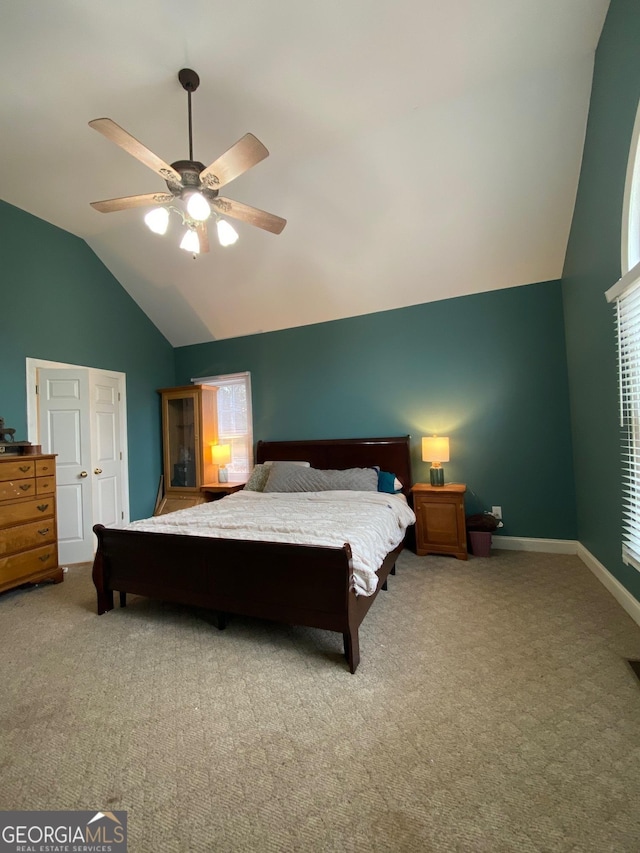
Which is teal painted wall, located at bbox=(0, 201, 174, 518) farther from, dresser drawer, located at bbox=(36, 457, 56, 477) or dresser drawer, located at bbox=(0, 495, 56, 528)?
dresser drawer, located at bbox=(0, 495, 56, 528)

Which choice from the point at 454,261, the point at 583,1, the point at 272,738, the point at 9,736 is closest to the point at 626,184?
the point at 583,1

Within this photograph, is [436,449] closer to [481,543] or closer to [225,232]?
[481,543]

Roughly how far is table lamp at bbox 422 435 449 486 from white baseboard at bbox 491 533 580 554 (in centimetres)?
81

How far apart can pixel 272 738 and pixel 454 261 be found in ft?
12.5

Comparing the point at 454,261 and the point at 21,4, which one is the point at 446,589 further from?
the point at 21,4

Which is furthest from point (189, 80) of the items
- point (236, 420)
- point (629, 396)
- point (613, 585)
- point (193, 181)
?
point (613, 585)

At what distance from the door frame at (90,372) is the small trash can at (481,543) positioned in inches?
154

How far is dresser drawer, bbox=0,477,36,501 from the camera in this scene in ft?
9.29

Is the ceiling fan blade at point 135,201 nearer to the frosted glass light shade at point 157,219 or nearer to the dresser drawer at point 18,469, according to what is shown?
the frosted glass light shade at point 157,219

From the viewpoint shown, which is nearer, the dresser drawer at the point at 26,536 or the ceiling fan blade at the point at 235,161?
the ceiling fan blade at the point at 235,161

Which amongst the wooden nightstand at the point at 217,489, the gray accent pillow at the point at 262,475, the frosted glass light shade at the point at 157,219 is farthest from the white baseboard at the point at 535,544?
the frosted glass light shade at the point at 157,219

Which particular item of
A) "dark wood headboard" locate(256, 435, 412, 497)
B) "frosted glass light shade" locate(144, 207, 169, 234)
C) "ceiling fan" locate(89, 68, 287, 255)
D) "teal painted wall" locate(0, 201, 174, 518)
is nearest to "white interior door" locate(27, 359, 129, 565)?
"teal painted wall" locate(0, 201, 174, 518)

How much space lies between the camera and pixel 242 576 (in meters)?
2.12

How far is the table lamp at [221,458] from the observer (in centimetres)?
468
